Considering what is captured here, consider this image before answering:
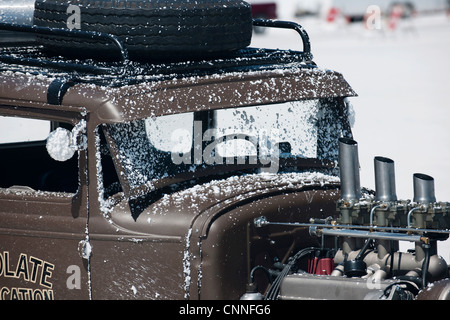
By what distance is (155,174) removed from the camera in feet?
13.9

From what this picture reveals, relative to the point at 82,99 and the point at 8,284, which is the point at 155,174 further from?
the point at 8,284

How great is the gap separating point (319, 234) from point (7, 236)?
1568 mm

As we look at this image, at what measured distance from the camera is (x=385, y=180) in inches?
→ 160

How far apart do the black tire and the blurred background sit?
3146 millimetres

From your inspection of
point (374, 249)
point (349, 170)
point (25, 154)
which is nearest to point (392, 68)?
point (25, 154)

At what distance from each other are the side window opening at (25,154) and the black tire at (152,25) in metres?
1.01

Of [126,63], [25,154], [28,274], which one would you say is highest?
[126,63]

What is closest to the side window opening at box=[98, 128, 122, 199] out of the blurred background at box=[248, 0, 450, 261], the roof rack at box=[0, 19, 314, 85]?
the roof rack at box=[0, 19, 314, 85]

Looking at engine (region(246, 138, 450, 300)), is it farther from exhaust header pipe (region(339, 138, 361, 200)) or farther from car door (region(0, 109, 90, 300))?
car door (region(0, 109, 90, 300))

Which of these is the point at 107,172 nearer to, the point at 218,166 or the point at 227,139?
the point at 218,166

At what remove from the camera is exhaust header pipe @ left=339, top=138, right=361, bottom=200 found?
13.5 feet

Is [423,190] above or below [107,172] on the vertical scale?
below

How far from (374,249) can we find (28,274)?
5.63ft

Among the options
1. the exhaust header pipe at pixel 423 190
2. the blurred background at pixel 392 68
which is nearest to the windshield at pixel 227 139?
the exhaust header pipe at pixel 423 190
